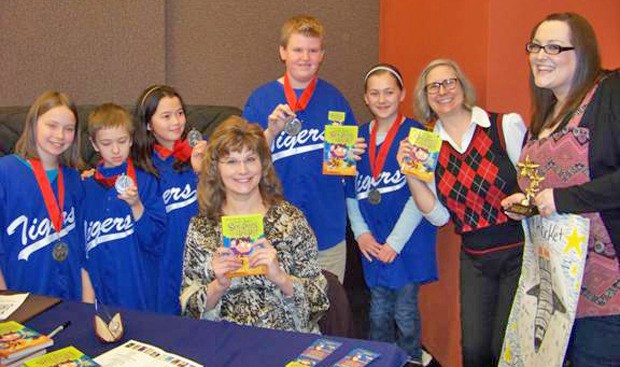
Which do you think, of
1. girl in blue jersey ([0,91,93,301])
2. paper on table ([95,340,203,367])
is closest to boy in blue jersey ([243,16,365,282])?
girl in blue jersey ([0,91,93,301])

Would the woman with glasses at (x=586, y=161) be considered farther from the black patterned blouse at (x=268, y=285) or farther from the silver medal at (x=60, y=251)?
the silver medal at (x=60, y=251)

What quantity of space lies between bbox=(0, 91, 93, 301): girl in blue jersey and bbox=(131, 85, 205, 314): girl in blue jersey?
1.15 ft

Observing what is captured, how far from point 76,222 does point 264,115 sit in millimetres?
1101

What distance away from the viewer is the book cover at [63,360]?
65.7 inches

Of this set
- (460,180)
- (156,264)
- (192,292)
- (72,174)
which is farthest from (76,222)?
(460,180)

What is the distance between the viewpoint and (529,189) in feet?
7.45

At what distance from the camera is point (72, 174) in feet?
9.62

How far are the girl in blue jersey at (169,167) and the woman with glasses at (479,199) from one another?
115cm

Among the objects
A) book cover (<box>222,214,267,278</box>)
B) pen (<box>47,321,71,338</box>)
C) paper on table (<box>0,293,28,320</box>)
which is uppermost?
book cover (<box>222,214,267,278</box>)

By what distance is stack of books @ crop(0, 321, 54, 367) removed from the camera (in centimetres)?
169

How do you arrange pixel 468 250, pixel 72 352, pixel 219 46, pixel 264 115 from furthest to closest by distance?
1. pixel 219 46
2. pixel 264 115
3. pixel 468 250
4. pixel 72 352

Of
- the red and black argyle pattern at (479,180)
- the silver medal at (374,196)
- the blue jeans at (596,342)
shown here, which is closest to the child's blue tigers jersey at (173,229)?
the silver medal at (374,196)

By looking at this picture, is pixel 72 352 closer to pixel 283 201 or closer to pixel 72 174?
pixel 283 201

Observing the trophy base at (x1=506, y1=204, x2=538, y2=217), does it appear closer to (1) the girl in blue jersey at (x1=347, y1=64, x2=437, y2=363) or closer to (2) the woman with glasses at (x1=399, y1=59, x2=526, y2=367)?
(2) the woman with glasses at (x1=399, y1=59, x2=526, y2=367)
